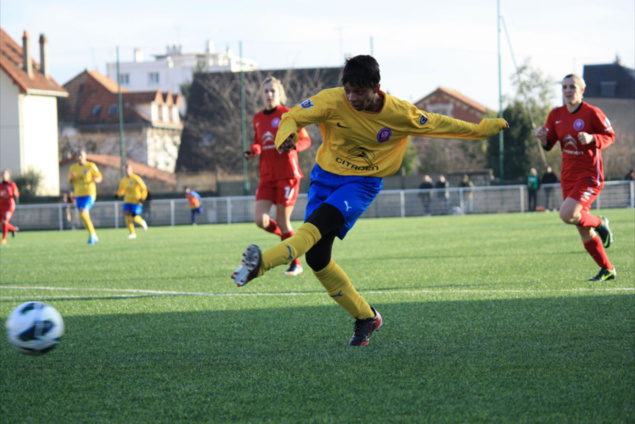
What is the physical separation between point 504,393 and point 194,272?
7271mm

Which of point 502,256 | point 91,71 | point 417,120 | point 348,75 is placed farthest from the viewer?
point 91,71

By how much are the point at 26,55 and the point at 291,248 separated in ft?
147

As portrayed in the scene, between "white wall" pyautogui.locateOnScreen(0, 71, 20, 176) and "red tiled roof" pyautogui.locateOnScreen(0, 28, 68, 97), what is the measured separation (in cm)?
52

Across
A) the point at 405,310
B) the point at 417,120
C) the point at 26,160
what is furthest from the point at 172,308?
the point at 26,160

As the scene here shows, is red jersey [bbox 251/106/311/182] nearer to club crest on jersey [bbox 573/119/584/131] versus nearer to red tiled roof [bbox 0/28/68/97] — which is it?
club crest on jersey [bbox 573/119/584/131]

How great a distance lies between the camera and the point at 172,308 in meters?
6.67

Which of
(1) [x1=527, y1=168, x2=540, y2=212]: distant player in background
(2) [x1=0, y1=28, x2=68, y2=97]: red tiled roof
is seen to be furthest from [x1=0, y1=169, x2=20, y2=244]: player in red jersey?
(2) [x1=0, y1=28, x2=68, y2=97]: red tiled roof

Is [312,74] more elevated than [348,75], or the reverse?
[312,74]

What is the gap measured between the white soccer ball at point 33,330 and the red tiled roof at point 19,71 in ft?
138

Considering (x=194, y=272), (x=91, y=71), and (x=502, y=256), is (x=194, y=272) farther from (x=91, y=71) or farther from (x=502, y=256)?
(x=91, y=71)

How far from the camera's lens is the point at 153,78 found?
98375mm

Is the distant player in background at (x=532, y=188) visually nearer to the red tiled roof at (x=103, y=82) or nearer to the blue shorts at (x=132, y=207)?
the blue shorts at (x=132, y=207)

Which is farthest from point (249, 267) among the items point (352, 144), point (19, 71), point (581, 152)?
point (19, 71)

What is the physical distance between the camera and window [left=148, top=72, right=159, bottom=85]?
98.0 metres
